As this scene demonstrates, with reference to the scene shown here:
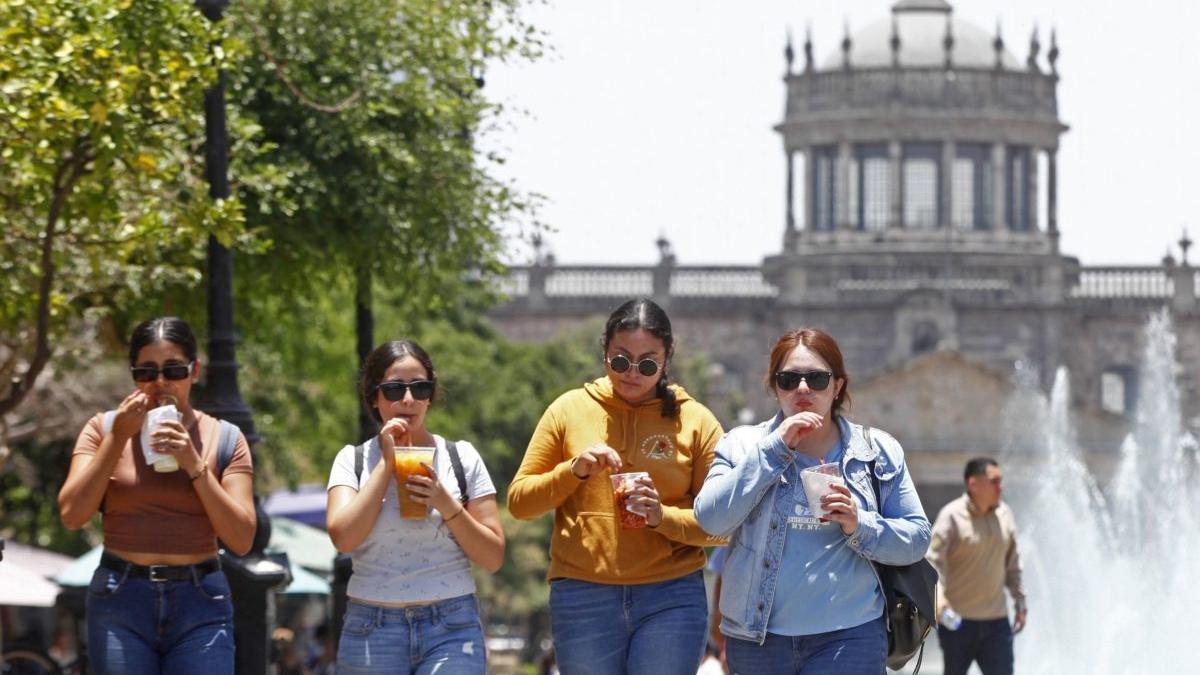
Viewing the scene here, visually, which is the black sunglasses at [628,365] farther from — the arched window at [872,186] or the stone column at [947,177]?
the arched window at [872,186]

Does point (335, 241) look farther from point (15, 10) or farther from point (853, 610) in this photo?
point (853, 610)

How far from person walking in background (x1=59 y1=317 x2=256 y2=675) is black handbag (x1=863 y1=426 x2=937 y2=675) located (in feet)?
7.00

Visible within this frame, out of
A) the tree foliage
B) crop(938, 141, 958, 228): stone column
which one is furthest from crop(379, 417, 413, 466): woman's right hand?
crop(938, 141, 958, 228): stone column

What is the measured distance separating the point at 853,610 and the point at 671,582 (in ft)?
2.58

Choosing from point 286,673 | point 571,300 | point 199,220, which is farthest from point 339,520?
point 571,300

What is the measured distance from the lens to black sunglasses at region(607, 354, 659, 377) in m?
9.39

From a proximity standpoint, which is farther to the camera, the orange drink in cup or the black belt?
the black belt

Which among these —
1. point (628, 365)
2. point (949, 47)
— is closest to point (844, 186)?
point (949, 47)

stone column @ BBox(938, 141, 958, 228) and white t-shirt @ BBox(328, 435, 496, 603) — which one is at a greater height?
stone column @ BBox(938, 141, 958, 228)

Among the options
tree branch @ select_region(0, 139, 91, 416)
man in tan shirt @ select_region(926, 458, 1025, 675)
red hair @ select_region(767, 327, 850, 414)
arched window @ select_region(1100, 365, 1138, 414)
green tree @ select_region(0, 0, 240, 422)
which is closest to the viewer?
red hair @ select_region(767, 327, 850, 414)

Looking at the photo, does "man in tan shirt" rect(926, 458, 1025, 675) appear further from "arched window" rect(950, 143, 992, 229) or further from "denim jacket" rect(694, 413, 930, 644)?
"arched window" rect(950, 143, 992, 229)

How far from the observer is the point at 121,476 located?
31.4 feet

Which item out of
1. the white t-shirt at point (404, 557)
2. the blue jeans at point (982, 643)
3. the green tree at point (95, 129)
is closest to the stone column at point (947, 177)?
the green tree at point (95, 129)

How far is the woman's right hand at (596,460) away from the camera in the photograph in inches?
358
